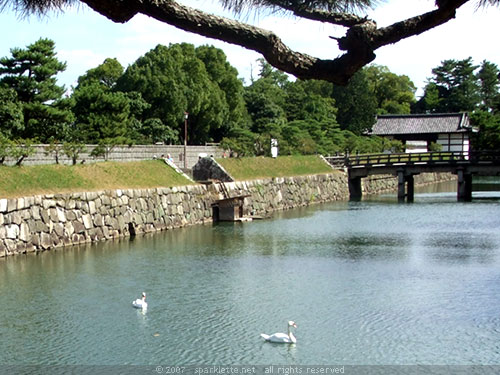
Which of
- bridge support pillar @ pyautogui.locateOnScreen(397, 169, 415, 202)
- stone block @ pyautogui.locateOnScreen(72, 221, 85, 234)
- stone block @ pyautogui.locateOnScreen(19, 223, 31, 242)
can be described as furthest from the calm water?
bridge support pillar @ pyautogui.locateOnScreen(397, 169, 415, 202)

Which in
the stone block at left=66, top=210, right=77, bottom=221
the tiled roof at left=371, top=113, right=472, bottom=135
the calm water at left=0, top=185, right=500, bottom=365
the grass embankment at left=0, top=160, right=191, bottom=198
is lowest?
the calm water at left=0, top=185, right=500, bottom=365

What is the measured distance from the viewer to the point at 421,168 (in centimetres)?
4675

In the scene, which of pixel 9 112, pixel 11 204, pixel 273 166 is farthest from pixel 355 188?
pixel 11 204

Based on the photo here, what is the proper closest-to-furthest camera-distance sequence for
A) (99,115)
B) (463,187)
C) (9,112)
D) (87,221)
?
(87,221) < (9,112) < (99,115) < (463,187)

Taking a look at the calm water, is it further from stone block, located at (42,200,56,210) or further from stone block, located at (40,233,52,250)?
stone block, located at (42,200,56,210)

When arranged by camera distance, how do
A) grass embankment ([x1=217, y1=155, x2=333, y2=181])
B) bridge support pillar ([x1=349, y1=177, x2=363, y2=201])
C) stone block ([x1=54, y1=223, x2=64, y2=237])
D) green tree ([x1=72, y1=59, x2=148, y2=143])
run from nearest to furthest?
stone block ([x1=54, y1=223, x2=64, y2=237])
green tree ([x1=72, y1=59, x2=148, y2=143])
grass embankment ([x1=217, y1=155, x2=333, y2=181])
bridge support pillar ([x1=349, y1=177, x2=363, y2=201])

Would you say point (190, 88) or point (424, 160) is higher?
point (190, 88)

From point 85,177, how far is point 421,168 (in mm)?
25539

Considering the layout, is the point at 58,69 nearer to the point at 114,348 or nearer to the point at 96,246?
the point at 96,246

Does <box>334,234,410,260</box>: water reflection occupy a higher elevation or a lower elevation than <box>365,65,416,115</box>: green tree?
lower

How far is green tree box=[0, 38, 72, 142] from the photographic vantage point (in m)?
32.6

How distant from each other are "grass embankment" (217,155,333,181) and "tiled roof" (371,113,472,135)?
58.4 ft

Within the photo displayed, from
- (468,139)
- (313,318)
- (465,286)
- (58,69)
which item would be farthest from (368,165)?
(313,318)

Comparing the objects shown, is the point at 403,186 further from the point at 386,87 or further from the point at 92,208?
the point at 386,87
